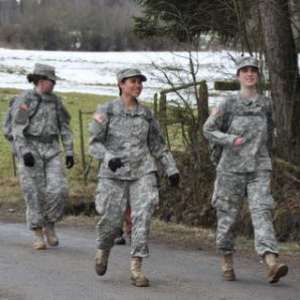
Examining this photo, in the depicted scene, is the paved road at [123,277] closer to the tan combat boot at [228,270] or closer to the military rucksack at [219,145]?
the tan combat boot at [228,270]

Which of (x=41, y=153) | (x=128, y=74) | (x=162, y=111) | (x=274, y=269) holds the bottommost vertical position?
(x=274, y=269)

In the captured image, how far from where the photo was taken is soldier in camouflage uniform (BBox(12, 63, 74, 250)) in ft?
30.3

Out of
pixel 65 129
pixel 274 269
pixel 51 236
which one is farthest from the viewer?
pixel 65 129

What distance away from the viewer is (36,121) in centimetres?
931

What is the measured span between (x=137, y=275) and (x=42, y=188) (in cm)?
256

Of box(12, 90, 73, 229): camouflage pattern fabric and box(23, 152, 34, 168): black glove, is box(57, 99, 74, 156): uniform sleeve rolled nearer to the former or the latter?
box(12, 90, 73, 229): camouflage pattern fabric

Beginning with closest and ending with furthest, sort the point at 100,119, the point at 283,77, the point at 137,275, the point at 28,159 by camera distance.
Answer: the point at 137,275 → the point at 100,119 → the point at 28,159 → the point at 283,77

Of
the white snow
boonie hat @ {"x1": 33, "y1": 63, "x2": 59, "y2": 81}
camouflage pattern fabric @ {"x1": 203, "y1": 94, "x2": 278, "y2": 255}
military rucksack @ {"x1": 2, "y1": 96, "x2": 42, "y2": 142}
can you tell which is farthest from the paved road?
the white snow

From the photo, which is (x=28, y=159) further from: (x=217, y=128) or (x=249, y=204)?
(x=249, y=204)

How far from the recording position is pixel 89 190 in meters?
14.9

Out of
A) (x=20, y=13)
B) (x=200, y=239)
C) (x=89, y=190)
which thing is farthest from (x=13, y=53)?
(x=200, y=239)

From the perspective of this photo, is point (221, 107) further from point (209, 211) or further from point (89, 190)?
point (89, 190)

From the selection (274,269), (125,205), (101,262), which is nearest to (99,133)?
(125,205)

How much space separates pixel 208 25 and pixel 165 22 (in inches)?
32.8
